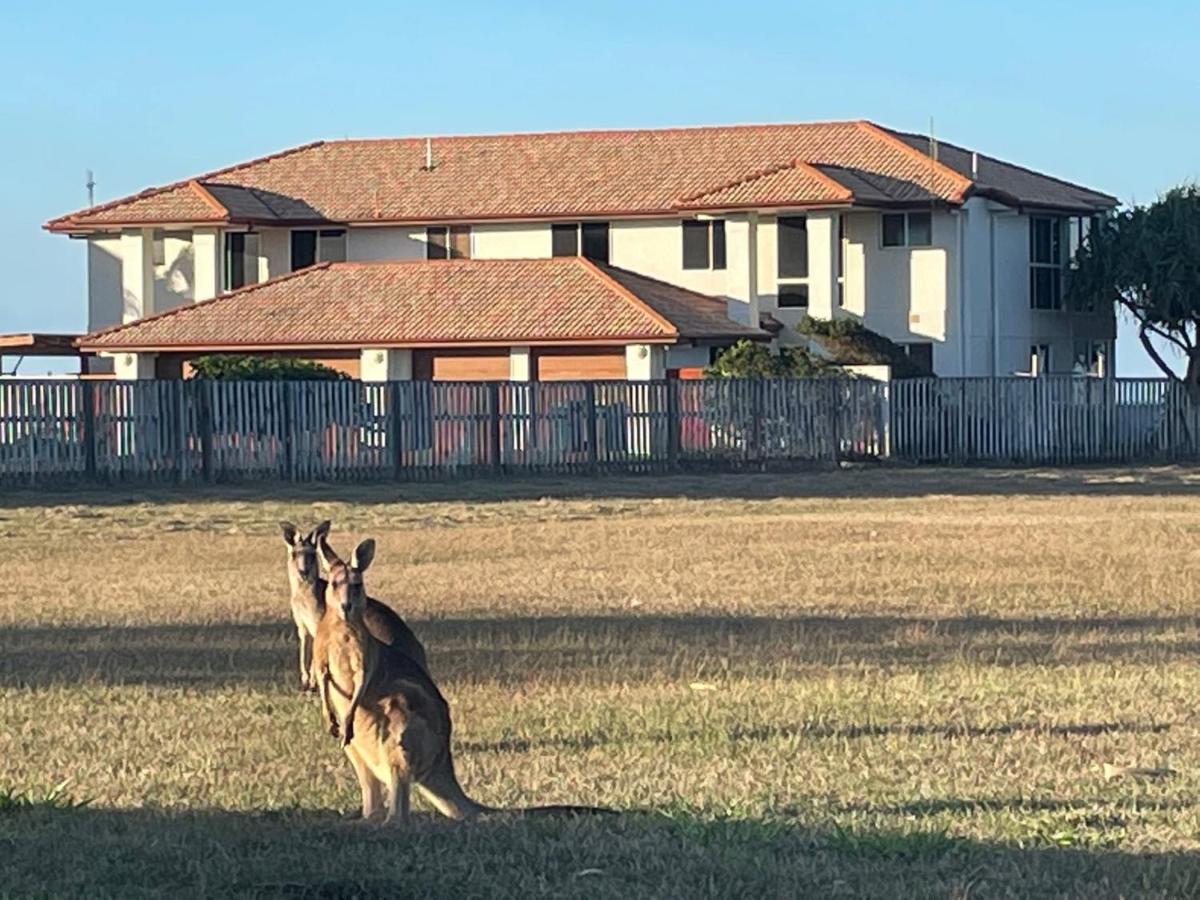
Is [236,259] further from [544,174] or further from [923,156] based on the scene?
[923,156]

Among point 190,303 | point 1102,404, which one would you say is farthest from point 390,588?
point 190,303

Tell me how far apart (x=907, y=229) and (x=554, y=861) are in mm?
51321

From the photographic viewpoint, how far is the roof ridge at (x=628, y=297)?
5428 centimetres

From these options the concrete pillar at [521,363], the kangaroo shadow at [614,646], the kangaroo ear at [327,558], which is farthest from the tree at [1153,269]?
the kangaroo ear at [327,558]

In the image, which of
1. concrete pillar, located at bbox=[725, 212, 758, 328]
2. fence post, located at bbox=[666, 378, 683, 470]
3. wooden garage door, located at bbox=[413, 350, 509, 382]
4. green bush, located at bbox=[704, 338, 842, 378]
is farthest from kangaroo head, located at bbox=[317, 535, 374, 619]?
concrete pillar, located at bbox=[725, 212, 758, 328]

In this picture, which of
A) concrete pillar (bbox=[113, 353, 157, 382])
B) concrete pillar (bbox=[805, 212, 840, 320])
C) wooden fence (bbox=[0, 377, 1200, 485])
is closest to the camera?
wooden fence (bbox=[0, 377, 1200, 485])

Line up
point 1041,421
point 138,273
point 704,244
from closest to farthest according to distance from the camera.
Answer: point 1041,421, point 704,244, point 138,273

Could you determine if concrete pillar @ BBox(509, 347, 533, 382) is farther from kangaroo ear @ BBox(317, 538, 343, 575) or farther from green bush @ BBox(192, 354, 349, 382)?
kangaroo ear @ BBox(317, 538, 343, 575)

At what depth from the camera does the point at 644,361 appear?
55.1 meters

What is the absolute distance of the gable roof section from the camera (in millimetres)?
60925

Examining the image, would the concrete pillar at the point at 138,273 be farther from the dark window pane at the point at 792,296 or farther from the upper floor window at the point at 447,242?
the dark window pane at the point at 792,296

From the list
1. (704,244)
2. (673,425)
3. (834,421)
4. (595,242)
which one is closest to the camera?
(673,425)

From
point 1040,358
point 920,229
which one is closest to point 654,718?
point 920,229

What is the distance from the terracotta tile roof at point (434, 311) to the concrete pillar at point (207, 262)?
3467mm
